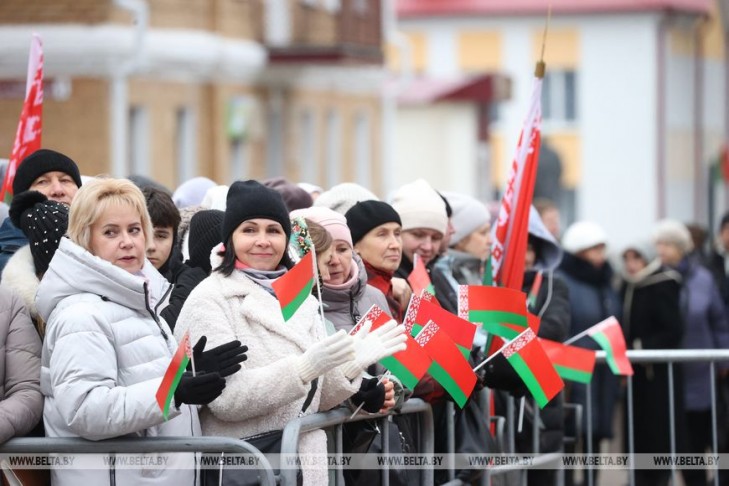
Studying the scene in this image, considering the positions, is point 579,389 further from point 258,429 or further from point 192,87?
point 192,87

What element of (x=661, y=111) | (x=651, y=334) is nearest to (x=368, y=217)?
(x=651, y=334)

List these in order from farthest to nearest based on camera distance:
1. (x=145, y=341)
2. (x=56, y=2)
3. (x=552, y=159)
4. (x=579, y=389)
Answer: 1. (x=552, y=159)
2. (x=56, y=2)
3. (x=579, y=389)
4. (x=145, y=341)

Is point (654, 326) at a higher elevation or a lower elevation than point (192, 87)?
lower

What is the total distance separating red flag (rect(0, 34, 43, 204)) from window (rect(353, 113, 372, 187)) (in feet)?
79.6

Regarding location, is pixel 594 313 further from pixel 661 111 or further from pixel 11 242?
pixel 661 111

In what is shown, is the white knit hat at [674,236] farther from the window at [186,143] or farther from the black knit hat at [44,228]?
the window at [186,143]

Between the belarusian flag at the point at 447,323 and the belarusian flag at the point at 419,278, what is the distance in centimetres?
48

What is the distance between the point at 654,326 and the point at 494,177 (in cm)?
3260

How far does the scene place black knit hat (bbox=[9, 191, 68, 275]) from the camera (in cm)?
581

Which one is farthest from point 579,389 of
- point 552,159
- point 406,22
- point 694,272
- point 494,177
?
point 406,22

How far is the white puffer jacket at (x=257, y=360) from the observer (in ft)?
17.9

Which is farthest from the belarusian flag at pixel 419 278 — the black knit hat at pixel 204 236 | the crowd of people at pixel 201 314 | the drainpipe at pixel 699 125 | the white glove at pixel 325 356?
the drainpipe at pixel 699 125

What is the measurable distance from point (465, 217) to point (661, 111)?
36.3 m

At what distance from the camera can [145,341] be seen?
5363 mm
